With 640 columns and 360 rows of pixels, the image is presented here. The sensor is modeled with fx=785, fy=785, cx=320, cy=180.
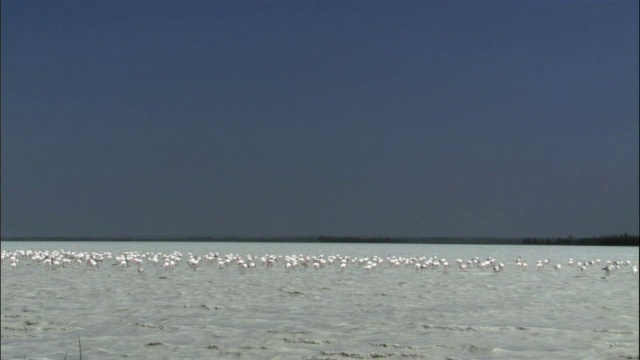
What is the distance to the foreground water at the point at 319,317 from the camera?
10234mm

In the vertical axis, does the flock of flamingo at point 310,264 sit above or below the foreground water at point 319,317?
above

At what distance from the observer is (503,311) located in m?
14.6

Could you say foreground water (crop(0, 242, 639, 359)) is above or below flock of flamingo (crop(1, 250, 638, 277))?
below

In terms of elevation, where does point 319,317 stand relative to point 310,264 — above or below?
below

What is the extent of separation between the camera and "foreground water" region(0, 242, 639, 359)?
10234 mm

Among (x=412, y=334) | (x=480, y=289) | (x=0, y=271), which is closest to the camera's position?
(x=412, y=334)

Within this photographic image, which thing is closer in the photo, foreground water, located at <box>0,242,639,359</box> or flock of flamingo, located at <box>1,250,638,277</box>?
foreground water, located at <box>0,242,639,359</box>

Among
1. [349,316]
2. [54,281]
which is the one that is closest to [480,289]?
[349,316]

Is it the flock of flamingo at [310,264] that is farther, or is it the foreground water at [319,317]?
the flock of flamingo at [310,264]

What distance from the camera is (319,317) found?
13578mm

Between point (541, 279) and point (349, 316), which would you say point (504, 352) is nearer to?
point (349, 316)

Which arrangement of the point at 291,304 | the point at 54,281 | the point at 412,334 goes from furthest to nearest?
the point at 54,281, the point at 291,304, the point at 412,334

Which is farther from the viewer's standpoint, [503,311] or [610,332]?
[503,311]

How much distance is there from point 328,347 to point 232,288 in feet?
31.2
